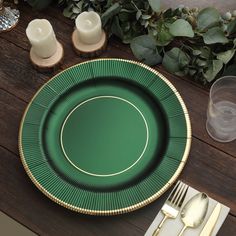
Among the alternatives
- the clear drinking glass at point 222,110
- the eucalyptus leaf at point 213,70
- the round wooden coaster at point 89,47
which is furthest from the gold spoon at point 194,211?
the round wooden coaster at point 89,47

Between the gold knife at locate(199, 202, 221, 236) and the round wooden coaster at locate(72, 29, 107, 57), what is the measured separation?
40cm

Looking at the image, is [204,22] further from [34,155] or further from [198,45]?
[34,155]

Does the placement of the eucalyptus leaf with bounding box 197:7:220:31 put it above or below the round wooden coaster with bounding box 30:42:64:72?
above

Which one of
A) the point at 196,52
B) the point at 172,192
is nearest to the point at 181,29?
the point at 196,52

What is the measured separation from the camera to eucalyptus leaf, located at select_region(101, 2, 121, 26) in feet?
3.26

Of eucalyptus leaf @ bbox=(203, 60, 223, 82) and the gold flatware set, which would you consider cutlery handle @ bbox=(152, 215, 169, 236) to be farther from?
eucalyptus leaf @ bbox=(203, 60, 223, 82)

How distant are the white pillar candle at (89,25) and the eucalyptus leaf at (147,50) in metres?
0.08

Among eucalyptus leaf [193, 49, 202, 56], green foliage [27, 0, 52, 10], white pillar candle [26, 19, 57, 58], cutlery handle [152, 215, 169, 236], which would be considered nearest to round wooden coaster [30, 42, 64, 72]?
white pillar candle [26, 19, 57, 58]

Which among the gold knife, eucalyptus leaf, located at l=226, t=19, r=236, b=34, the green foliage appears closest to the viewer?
the gold knife

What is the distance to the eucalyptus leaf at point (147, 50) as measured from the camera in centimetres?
99

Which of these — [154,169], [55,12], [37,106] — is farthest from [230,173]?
[55,12]

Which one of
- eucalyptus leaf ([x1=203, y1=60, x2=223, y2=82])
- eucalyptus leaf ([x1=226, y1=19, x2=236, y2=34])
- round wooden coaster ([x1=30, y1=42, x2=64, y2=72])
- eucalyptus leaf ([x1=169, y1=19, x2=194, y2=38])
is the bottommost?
round wooden coaster ([x1=30, y1=42, x2=64, y2=72])

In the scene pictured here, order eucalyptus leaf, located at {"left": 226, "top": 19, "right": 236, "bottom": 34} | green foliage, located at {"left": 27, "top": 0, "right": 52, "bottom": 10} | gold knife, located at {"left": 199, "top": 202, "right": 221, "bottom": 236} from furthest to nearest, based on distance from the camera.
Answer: green foliage, located at {"left": 27, "top": 0, "right": 52, "bottom": 10} < eucalyptus leaf, located at {"left": 226, "top": 19, "right": 236, "bottom": 34} < gold knife, located at {"left": 199, "top": 202, "right": 221, "bottom": 236}

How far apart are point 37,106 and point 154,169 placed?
0.25 m
